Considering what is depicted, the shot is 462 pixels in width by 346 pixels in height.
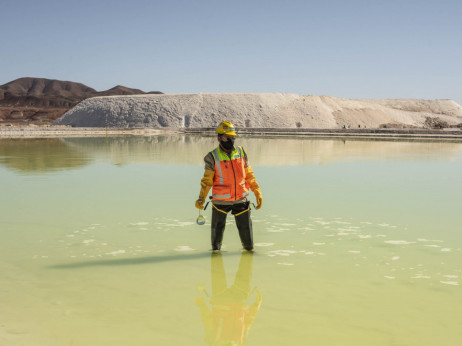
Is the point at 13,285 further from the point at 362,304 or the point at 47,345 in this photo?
the point at 362,304

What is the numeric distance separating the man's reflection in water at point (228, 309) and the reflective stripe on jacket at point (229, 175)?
2.96 feet

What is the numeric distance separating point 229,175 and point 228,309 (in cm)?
189

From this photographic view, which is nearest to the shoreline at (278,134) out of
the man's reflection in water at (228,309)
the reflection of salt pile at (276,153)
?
the reflection of salt pile at (276,153)

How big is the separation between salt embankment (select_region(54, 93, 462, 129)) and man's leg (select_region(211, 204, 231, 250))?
331ft

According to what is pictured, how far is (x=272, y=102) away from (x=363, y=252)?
113m

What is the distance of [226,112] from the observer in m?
114

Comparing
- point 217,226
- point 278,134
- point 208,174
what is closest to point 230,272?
point 217,226

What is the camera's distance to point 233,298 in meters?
5.23

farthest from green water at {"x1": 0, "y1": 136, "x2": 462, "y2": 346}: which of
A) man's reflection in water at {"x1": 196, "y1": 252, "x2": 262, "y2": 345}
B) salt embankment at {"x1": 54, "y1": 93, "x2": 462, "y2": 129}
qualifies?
salt embankment at {"x1": 54, "y1": 93, "x2": 462, "y2": 129}

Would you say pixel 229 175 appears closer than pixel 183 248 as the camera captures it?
Yes

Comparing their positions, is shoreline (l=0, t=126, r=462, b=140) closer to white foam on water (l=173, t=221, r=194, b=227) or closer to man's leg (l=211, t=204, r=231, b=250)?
white foam on water (l=173, t=221, r=194, b=227)

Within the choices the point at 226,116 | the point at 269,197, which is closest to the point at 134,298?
the point at 269,197

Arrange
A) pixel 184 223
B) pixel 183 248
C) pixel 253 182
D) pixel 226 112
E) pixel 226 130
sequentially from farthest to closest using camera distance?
pixel 226 112
pixel 184 223
pixel 183 248
pixel 253 182
pixel 226 130

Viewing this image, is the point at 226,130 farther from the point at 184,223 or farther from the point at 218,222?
the point at 184,223
